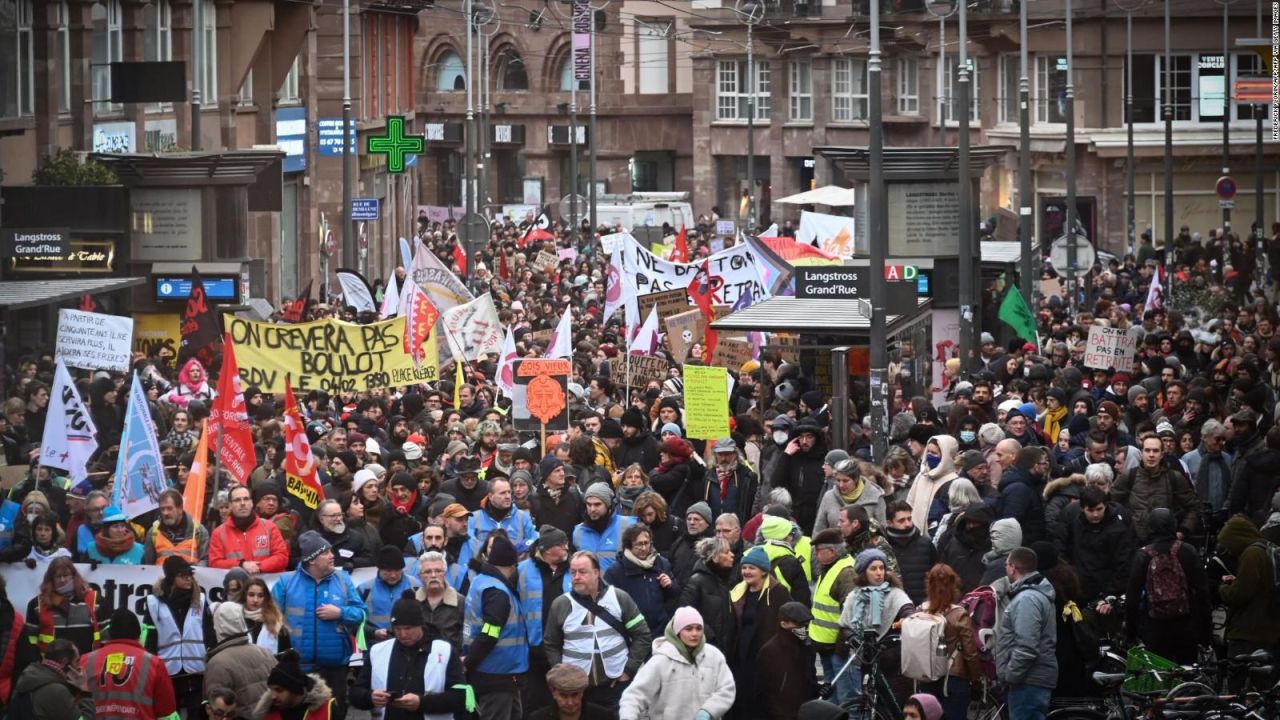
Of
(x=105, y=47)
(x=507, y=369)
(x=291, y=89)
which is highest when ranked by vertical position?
(x=291, y=89)

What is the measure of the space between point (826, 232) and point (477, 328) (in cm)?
1615

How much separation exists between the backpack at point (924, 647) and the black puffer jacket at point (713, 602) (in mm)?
989

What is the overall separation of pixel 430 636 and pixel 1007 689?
125 inches

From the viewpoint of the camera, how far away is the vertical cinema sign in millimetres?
54000

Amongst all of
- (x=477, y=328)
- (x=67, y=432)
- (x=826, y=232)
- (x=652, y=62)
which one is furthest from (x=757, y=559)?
(x=652, y=62)

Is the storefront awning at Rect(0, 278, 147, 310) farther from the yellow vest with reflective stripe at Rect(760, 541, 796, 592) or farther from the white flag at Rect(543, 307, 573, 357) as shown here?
the yellow vest with reflective stripe at Rect(760, 541, 796, 592)

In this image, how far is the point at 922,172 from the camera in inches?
1053

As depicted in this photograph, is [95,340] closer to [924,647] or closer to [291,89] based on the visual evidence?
[924,647]

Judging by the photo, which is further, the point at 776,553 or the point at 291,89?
the point at 291,89

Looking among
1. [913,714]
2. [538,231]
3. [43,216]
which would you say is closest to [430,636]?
[913,714]

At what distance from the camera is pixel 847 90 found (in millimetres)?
69375

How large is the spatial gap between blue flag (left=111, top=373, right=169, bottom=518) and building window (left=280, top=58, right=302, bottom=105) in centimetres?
3007

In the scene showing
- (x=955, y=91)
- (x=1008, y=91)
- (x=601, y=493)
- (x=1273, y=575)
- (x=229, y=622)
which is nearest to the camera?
(x=229, y=622)

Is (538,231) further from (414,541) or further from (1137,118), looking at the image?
(414,541)
